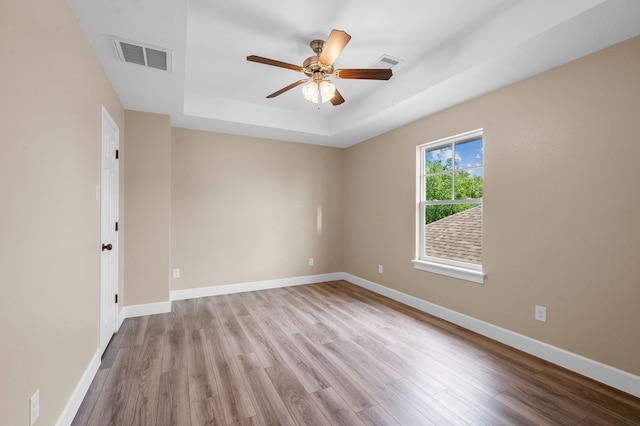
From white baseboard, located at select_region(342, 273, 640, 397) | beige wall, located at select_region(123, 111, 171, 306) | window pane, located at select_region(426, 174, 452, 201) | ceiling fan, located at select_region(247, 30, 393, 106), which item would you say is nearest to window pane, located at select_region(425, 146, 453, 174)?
window pane, located at select_region(426, 174, 452, 201)

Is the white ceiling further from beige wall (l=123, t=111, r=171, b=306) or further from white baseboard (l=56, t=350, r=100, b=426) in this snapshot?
white baseboard (l=56, t=350, r=100, b=426)

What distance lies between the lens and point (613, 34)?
6.52ft

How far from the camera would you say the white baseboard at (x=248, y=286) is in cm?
420

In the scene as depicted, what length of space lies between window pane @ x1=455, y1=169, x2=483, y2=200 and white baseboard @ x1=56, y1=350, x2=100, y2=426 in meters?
3.79

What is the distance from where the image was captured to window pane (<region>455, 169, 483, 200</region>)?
3.16 metres

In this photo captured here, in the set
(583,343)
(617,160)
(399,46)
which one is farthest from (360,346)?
(399,46)

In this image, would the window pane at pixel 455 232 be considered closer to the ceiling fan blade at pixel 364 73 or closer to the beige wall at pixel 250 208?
the ceiling fan blade at pixel 364 73

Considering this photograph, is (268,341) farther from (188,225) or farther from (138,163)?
(138,163)

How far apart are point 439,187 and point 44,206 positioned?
366 centimetres

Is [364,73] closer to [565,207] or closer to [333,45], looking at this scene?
[333,45]

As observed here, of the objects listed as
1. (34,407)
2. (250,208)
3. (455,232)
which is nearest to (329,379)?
(34,407)

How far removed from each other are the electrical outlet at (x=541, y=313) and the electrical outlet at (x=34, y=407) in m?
3.45

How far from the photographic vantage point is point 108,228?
9.18 feet

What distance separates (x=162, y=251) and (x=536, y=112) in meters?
4.29
